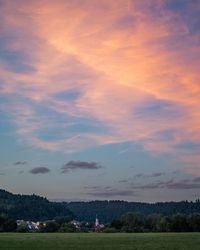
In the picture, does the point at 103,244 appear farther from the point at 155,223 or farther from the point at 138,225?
the point at 138,225

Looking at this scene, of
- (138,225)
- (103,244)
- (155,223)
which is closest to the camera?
(103,244)

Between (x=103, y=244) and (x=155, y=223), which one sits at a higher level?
(x=155, y=223)

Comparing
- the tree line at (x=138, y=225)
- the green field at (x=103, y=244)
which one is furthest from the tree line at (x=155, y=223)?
the green field at (x=103, y=244)

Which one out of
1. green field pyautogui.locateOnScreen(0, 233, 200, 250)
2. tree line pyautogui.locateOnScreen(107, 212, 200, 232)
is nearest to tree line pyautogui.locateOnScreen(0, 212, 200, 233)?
tree line pyautogui.locateOnScreen(107, 212, 200, 232)

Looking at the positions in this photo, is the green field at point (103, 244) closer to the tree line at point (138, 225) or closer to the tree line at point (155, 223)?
the tree line at point (155, 223)

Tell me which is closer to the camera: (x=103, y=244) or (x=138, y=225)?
(x=103, y=244)

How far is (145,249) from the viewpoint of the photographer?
51688 millimetres

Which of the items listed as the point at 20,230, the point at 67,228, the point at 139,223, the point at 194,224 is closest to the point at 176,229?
the point at 194,224

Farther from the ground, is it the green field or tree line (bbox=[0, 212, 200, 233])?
tree line (bbox=[0, 212, 200, 233])

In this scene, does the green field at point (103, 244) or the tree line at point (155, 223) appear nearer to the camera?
the green field at point (103, 244)

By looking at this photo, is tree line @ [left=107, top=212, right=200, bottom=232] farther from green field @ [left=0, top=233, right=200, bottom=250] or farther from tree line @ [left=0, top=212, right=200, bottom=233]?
green field @ [left=0, top=233, right=200, bottom=250]

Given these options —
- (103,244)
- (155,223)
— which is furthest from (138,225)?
(103,244)

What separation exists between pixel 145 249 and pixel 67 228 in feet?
372

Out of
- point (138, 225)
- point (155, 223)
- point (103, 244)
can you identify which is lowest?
point (103, 244)
